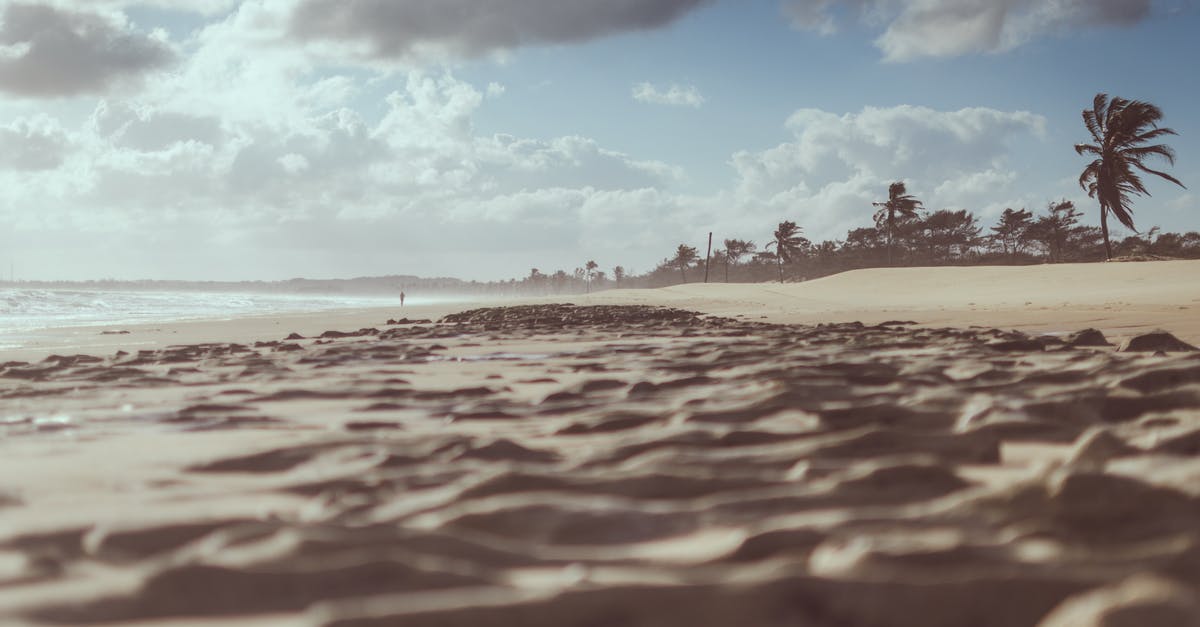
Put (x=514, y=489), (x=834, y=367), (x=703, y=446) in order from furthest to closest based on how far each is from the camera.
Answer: (x=834, y=367)
(x=703, y=446)
(x=514, y=489)

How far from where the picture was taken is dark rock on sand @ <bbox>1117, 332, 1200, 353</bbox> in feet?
12.5

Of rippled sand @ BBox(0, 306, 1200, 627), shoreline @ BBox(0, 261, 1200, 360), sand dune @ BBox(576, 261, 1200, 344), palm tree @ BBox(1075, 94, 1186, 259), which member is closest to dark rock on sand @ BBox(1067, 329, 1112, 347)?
shoreline @ BBox(0, 261, 1200, 360)

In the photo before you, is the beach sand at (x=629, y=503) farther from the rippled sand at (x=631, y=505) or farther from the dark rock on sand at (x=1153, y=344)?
the dark rock on sand at (x=1153, y=344)

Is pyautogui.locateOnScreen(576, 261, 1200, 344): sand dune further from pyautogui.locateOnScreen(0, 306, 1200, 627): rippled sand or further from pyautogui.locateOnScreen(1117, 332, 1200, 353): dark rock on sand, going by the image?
pyautogui.locateOnScreen(0, 306, 1200, 627): rippled sand

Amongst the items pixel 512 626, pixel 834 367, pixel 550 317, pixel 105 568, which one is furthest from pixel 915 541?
pixel 550 317

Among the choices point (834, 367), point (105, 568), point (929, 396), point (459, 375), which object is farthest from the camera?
point (459, 375)

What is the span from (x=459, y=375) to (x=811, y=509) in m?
2.75

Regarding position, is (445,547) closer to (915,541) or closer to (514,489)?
(514,489)

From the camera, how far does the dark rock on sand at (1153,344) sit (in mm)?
3808

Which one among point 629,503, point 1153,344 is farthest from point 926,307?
point 629,503

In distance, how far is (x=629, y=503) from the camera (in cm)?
147

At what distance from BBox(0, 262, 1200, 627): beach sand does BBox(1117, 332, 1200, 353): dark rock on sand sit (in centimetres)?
98

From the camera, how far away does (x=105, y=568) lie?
1136 mm

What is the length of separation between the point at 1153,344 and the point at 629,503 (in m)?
3.68
